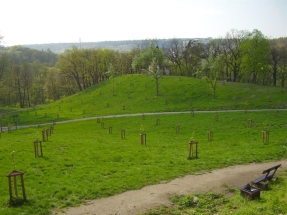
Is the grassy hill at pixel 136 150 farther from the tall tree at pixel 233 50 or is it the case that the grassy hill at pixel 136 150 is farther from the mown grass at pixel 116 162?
the tall tree at pixel 233 50

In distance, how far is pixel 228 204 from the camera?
38.3 feet

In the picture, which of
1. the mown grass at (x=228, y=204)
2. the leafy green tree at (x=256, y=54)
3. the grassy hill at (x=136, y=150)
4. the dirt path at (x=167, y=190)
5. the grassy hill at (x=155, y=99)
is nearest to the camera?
the mown grass at (x=228, y=204)

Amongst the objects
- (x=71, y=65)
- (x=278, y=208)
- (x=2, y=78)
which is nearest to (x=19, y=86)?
(x=2, y=78)

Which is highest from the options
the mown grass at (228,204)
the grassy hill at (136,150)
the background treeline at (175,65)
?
the background treeline at (175,65)

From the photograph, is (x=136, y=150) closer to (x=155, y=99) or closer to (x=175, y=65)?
(x=155, y=99)

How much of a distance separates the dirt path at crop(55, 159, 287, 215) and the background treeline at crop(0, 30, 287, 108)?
41.6 meters

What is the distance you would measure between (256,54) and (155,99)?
2696 centimetres

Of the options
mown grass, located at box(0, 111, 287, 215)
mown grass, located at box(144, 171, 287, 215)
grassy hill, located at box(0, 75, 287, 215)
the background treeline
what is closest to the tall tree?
the background treeline

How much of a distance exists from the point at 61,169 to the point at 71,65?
68681mm

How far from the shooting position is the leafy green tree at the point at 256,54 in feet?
201

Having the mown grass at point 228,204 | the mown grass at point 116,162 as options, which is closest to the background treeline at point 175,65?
the mown grass at point 116,162

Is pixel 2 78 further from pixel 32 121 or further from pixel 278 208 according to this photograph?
pixel 278 208

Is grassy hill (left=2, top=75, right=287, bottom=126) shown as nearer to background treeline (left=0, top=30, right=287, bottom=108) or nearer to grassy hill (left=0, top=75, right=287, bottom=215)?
grassy hill (left=0, top=75, right=287, bottom=215)

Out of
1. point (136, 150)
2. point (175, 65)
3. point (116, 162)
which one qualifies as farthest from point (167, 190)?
point (175, 65)
